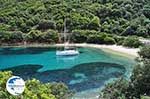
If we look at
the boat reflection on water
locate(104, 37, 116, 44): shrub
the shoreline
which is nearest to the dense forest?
locate(104, 37, 116, 44): shrub

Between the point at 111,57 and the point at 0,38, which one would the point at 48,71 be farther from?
the point at 0,38

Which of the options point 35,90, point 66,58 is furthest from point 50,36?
point 35,90

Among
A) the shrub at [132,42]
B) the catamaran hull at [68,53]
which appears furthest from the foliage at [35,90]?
the shrub at [132,42]

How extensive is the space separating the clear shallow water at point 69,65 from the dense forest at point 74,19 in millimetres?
3353

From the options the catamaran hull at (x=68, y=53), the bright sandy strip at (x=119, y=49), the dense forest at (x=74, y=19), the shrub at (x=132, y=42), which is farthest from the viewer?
the dense forest at (x=74, y=19)

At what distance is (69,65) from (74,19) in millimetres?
17820

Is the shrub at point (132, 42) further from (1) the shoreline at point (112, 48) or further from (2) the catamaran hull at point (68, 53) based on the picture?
(2) the catamaran hull at point (68, 53)

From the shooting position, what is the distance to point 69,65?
50125 mm

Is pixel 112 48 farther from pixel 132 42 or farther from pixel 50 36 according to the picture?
pixel 50 36

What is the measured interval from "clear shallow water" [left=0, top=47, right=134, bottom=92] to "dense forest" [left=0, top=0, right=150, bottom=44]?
11.0 feet

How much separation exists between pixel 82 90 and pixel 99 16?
32703mm

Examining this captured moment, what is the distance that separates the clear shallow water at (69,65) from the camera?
4209cm

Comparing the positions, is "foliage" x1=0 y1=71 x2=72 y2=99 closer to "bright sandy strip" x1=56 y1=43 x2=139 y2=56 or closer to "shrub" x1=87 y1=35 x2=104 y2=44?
"bright sandy strip" x1=56 y1=43 x2=139 y2=56

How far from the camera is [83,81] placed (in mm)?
40844
